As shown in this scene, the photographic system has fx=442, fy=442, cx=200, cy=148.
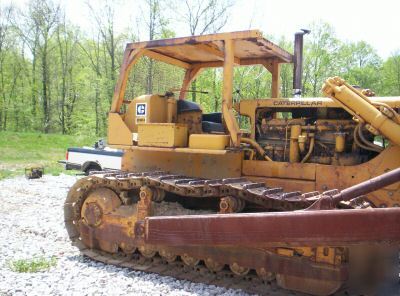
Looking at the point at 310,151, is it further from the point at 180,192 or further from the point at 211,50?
the point at 211,50

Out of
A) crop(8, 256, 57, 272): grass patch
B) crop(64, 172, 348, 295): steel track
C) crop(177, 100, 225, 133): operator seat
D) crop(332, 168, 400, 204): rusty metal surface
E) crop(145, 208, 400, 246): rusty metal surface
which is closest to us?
crop(145, 208, 400, 246): rusty metal surface

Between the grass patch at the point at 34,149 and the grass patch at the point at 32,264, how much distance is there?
38.2ft

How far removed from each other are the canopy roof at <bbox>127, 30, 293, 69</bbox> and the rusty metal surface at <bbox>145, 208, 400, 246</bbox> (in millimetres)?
2710

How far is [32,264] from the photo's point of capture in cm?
539

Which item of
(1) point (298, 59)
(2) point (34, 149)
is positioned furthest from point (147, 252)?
(2) point (34, 149)

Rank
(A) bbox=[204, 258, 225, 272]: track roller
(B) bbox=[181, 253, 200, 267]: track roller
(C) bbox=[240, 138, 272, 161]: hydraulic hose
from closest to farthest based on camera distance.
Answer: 1. (A) bbox=[204, 258, 225, 272]: track roller
2. (B) bbox=[181, 253, 200, 267]: track roller
3. (C) bbox=[240, 138, 272, 161]: hydraulic hose

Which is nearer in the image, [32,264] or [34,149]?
[32,264]

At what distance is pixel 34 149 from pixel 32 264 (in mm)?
22020

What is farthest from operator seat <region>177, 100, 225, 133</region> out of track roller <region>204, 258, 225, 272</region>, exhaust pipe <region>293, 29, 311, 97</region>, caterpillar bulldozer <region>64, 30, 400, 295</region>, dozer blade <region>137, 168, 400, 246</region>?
dozer blade <region>137, 168, 400, 246</region>

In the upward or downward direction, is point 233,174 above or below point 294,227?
above

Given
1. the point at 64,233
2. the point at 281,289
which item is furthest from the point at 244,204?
the point at 64,233

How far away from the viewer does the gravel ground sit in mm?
4711

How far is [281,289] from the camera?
4699 millimetres

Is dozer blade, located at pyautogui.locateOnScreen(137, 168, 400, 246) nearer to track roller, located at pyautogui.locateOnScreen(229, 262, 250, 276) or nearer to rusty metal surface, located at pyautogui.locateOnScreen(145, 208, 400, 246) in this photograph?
rusty metal surface, located at pyautogui.locateOnScreen(145, 208, 400, 246)
